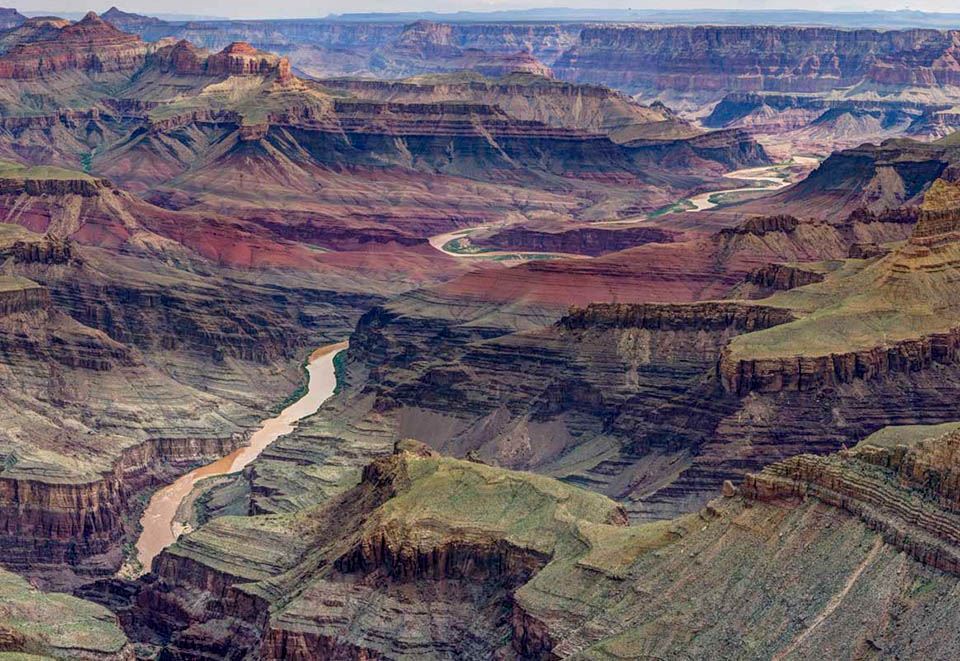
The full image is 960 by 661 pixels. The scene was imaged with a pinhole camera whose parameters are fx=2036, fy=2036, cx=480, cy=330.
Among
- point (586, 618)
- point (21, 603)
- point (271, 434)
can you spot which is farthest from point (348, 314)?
point (586, 618)

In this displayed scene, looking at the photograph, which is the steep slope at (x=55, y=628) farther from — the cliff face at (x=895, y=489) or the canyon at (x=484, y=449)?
the cliff face at (x=895, y=489)

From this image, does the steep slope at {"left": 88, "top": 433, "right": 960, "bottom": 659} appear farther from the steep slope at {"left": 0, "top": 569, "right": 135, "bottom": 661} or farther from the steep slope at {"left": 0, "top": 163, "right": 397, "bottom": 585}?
the steep slope at {"left": 0, "top": 163, "right": 397, "bottom": 585}

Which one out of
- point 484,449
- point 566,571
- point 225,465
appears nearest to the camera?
point 566,571

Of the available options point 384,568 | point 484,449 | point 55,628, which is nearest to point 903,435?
point 384,568

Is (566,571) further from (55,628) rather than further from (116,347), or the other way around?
(116,347)

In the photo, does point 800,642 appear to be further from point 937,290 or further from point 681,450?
point 937,290

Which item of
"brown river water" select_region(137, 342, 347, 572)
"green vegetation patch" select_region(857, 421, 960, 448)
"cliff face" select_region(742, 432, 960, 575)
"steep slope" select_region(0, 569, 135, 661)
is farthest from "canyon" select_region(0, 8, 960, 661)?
"green vegetation patch" select_region(857, 421, 960, 448)

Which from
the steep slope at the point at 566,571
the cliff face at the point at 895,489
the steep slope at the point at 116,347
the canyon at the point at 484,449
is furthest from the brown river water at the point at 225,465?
the cliff face at the point at 895,489

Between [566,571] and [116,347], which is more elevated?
[566,571]

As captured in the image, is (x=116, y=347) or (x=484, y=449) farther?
(x=116, y=347)
